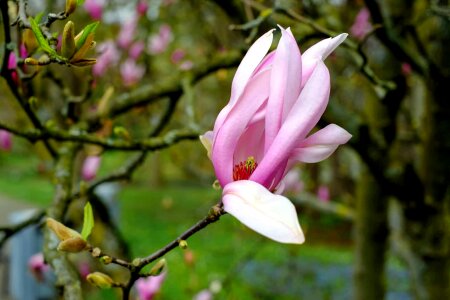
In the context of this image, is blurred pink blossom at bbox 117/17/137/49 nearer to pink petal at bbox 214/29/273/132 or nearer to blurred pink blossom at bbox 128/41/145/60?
blurred pink blossom at bbox 128/41/145/60

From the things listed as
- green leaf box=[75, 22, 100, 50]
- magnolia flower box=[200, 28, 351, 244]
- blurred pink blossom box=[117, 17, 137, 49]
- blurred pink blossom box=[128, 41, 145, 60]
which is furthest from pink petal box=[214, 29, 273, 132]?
blurred pink blossom box=[117, 17, 137, 49]

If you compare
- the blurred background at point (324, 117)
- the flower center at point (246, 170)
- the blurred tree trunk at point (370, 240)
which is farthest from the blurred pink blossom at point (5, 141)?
the flower center at point (246, 170)

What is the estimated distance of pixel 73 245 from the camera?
2.24 ft

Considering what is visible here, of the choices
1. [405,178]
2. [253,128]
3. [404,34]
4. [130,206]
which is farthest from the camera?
[130,206]

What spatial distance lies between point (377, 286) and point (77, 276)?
186 cm

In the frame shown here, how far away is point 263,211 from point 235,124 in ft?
0.41

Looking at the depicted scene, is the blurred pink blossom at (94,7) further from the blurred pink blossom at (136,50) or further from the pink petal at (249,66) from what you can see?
the pink petal at (249,66)

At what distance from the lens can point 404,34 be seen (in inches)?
87.6

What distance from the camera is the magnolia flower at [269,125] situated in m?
0.56

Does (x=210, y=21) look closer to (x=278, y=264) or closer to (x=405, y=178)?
(x=405, y=178)

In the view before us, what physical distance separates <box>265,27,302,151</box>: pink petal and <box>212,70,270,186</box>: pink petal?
0.03m

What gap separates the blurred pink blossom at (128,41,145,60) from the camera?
3678mm

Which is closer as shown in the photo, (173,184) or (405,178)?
(405,178)

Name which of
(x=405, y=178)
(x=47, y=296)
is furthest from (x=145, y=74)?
(x=405, y=178)
